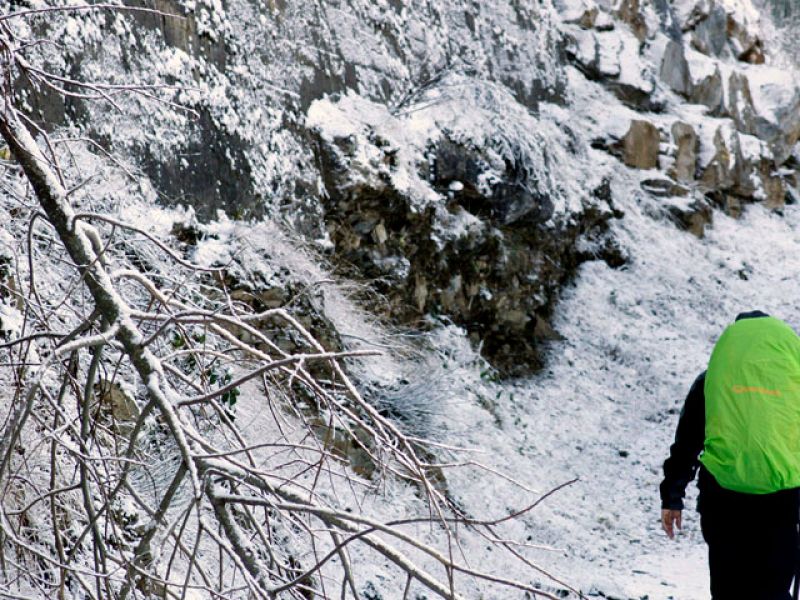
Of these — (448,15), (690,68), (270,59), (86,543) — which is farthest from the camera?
(690,68)

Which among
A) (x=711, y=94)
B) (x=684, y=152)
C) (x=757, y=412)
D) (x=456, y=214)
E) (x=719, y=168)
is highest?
(x=711, y=94)

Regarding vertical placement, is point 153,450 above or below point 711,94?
below

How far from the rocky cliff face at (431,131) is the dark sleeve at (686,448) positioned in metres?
2.47

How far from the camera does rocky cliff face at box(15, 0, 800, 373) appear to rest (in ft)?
20.5

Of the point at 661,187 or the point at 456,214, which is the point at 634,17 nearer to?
the point at 661,187

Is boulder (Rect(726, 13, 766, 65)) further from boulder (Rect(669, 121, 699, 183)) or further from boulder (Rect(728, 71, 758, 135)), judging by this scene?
boulder (Rect(669, 121, 699, 183))

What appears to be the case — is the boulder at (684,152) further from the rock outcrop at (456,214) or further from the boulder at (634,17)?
the rock outcrop at (456,214)

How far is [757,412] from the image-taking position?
11.6 ft

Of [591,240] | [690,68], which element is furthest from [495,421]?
[690,68]

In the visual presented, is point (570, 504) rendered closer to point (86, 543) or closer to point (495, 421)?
point (495, 421)

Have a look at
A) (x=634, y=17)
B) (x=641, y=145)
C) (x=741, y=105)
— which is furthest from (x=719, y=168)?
(x=634, y=17)

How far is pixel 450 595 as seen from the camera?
154cm

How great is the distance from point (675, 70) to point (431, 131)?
29.0 feet

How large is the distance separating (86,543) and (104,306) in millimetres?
1523
